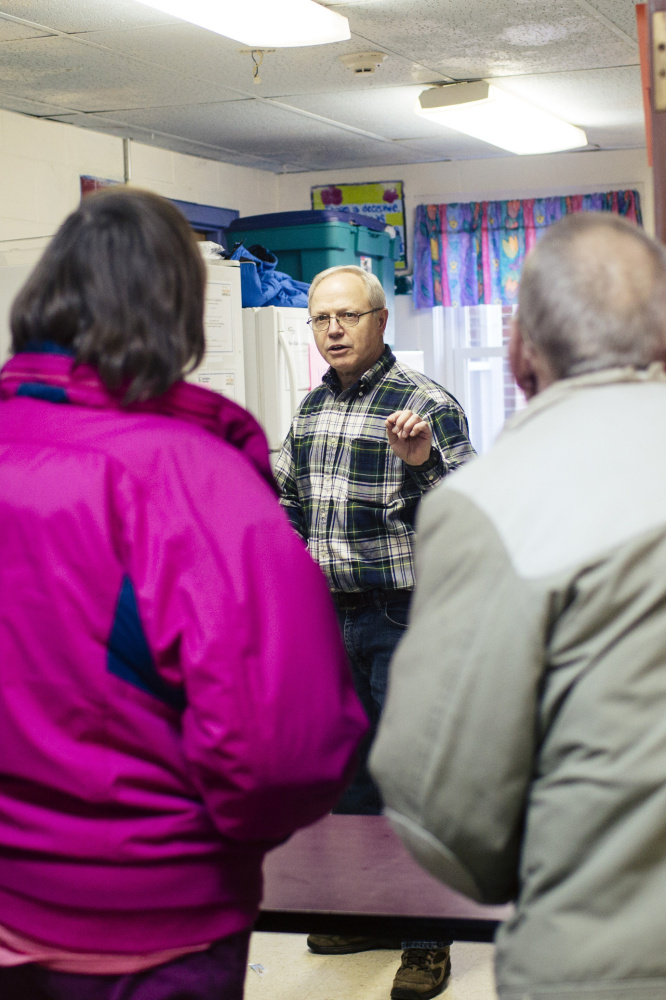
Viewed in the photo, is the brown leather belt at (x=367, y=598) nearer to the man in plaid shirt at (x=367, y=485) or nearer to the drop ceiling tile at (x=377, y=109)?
the man in plaid shirt at (x=367, y=485)

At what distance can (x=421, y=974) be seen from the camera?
2389mm

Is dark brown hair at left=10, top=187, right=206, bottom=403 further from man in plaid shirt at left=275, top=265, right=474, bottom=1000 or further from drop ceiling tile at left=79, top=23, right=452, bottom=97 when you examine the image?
drop ceiling tile at left=79, top=23, right=452, bottom=97

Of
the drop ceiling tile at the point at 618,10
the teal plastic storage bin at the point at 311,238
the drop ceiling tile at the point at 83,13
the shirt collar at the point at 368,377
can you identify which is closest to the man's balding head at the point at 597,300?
the shirt collar at the point at 368,377

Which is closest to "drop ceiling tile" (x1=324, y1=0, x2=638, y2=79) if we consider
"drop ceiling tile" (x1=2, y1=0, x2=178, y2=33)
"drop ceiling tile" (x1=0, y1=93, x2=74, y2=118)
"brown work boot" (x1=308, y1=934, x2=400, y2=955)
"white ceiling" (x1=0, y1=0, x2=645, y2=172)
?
"white ceiling" (x1=0, y1=0, x2=645, y2=172)

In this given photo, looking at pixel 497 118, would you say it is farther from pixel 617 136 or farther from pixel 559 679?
pixel 559 679

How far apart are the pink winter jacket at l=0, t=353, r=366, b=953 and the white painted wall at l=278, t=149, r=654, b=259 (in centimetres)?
547

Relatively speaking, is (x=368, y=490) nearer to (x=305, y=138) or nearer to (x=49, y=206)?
(x=49, y=206)

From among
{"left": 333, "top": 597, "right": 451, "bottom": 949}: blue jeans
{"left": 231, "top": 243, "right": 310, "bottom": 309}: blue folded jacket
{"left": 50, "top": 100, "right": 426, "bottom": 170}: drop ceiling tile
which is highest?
{"left": 50, "top": 100, "right": 426, "bottom": 170}: drop ceiling tile

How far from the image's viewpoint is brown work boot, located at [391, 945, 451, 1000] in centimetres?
237

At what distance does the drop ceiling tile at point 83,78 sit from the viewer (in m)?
3.61

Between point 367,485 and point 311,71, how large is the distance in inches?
84.1

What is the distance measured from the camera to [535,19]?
347 centimetres

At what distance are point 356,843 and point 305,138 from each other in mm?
4468

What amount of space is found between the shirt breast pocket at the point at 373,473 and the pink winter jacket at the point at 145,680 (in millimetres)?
1408
